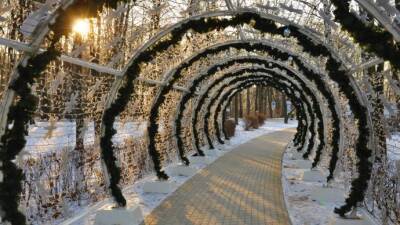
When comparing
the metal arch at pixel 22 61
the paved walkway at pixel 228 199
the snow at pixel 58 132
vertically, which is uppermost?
the metal arch at pixel 22 61

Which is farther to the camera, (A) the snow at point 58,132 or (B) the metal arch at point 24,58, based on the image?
(A) the snow at point 58,132

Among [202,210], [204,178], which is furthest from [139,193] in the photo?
[204,178]

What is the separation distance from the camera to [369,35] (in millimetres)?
4152

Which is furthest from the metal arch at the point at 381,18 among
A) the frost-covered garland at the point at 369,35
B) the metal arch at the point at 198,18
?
the metal arch at the point at 198,18

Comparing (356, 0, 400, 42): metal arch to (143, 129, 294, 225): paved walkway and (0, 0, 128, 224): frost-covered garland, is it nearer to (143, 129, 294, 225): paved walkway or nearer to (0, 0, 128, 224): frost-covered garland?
(0, 0, 128, 224): frost-covered garland

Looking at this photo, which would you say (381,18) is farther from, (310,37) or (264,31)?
(264,31)

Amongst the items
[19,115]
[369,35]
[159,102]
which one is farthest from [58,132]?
[369,35]

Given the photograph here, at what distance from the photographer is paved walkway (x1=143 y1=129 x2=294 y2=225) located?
265 inches

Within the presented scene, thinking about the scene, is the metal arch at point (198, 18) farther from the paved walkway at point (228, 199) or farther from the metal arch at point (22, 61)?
the metal arch at point (22, 61)

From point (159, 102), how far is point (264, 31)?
288 centimetres

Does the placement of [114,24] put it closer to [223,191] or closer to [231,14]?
[231,14]

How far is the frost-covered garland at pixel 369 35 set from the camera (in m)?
3.92

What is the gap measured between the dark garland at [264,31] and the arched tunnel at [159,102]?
0.05 feet

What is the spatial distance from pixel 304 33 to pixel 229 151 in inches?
425
